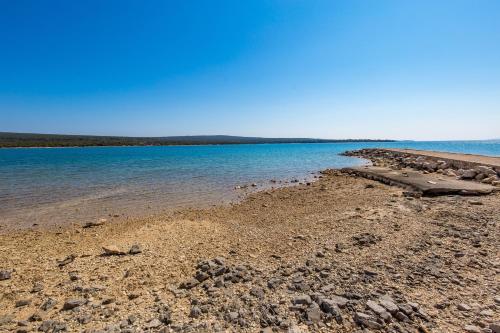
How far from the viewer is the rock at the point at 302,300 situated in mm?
4254

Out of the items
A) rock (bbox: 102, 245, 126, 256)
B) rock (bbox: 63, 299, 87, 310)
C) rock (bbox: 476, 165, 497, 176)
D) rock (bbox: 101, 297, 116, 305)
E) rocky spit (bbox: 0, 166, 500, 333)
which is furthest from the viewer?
rock (bbox: 476, 165, 497, 176)

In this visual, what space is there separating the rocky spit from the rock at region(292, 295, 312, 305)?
0.02 meters

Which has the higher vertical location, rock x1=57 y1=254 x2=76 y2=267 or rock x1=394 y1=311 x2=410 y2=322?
rock x1=394 y1=311 x2=410 y2=322

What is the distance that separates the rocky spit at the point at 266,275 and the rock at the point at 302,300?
2 cm

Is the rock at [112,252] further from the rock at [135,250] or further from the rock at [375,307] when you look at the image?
the rock at [375,307]

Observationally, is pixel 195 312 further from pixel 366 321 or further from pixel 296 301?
pixel 366 321

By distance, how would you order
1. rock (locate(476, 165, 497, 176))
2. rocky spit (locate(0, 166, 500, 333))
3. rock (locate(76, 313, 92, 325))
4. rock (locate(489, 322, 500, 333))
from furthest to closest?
rock (locate(476, 165, 497, 176)) < rock (locate(76, 313, 92, 325)) < rocky spit (locate(0, 166, 500, 333)) < rock (locate(489, 322, 500, 333))

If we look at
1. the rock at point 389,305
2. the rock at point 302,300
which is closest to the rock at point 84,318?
the rock at point 302,300

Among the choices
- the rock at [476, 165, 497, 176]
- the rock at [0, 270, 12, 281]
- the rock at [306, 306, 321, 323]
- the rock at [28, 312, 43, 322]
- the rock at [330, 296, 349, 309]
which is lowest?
the rock at [0, 270, 12, 281]

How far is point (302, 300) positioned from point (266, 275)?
1120 mm

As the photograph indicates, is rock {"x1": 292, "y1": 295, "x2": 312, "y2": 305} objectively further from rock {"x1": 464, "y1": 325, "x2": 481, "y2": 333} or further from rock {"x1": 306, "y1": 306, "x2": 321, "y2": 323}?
rock {"x1": 464, "y1": 325, "x2": 481, "y2": 333}

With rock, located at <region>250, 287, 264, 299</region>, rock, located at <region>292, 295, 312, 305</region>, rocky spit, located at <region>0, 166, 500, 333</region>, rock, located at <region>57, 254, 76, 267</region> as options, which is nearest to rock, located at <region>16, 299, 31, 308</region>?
rocky spit, located at <region>0, 166, 500, 333</region>

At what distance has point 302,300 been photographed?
430cm

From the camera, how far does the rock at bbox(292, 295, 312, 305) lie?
14.0 ft
